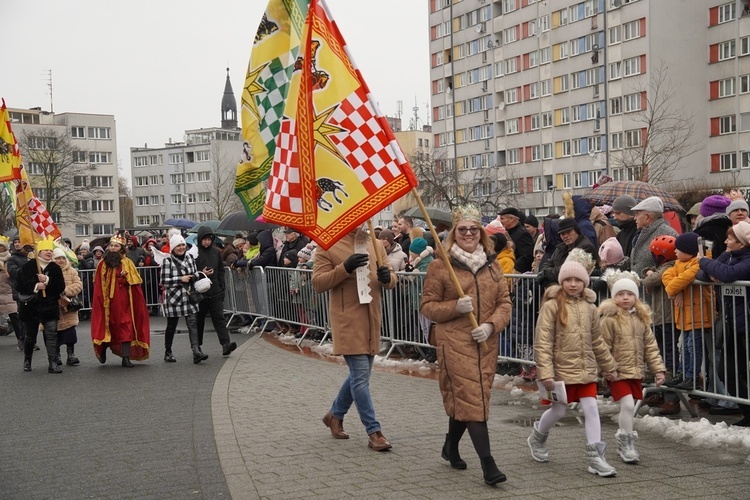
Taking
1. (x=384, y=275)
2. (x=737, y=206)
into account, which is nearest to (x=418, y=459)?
(x=384, y=275)

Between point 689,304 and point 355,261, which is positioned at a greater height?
point 355,261

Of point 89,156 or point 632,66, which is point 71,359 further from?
point 89,156

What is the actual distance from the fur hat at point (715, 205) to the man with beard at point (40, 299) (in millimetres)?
8768

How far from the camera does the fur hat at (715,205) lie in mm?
10430

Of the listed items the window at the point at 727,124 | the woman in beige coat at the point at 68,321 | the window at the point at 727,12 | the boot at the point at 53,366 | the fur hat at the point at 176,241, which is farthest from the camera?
the window at the point at 727,124

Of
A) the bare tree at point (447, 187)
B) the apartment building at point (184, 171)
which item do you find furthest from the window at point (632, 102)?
the apartment building at point (184, 171)

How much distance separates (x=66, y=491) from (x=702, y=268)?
17.4 feet

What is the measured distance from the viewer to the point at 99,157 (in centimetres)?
13862

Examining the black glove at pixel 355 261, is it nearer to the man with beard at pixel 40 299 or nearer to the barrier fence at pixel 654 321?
the barrier fence at pixel 654 321

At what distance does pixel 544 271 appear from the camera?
412 inches

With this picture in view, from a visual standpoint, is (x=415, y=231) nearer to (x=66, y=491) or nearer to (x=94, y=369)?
(x=94, y=369)

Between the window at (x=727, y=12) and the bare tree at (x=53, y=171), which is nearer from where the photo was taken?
the window at (x=727, y=12)

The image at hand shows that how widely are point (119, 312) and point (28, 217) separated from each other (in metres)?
2.26

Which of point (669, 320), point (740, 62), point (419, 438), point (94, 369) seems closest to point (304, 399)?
point (419, 438)
